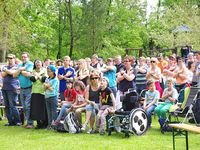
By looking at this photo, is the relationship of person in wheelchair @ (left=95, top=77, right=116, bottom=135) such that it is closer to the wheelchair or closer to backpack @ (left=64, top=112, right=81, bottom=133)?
the wheelchair

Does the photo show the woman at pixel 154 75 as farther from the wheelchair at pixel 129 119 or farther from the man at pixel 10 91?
the man at pixel 10 91

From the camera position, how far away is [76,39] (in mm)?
38875

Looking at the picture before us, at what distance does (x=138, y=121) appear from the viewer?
902cm

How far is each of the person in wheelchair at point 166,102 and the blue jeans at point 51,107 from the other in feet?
7.81

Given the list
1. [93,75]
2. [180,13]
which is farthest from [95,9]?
[93,75]

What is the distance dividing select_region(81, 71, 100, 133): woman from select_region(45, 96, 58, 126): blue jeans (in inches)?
30.9

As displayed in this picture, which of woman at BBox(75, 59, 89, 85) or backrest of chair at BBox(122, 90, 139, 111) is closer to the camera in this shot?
backrest of chair at BBox(122, 90, 139, 111)

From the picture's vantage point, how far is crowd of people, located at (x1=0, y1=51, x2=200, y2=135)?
9.70m

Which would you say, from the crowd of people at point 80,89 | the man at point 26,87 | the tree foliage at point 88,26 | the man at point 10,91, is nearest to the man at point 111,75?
the crowd of people at point 80,89

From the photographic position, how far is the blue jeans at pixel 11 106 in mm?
10844

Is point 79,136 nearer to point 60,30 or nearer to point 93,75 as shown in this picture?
point 93,75

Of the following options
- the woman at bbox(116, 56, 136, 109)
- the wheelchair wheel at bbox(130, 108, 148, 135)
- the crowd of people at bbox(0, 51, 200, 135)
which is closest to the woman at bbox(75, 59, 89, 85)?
the crowd of people at bbox(0, 51, 200, 135)

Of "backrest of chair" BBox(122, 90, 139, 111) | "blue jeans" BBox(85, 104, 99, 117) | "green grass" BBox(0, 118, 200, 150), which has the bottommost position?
"green grass" BBox(0, 118, 200, 150)

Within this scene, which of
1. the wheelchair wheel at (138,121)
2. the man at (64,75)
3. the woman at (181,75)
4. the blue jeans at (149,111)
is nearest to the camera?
the wheelchair wheel at (138,121)
